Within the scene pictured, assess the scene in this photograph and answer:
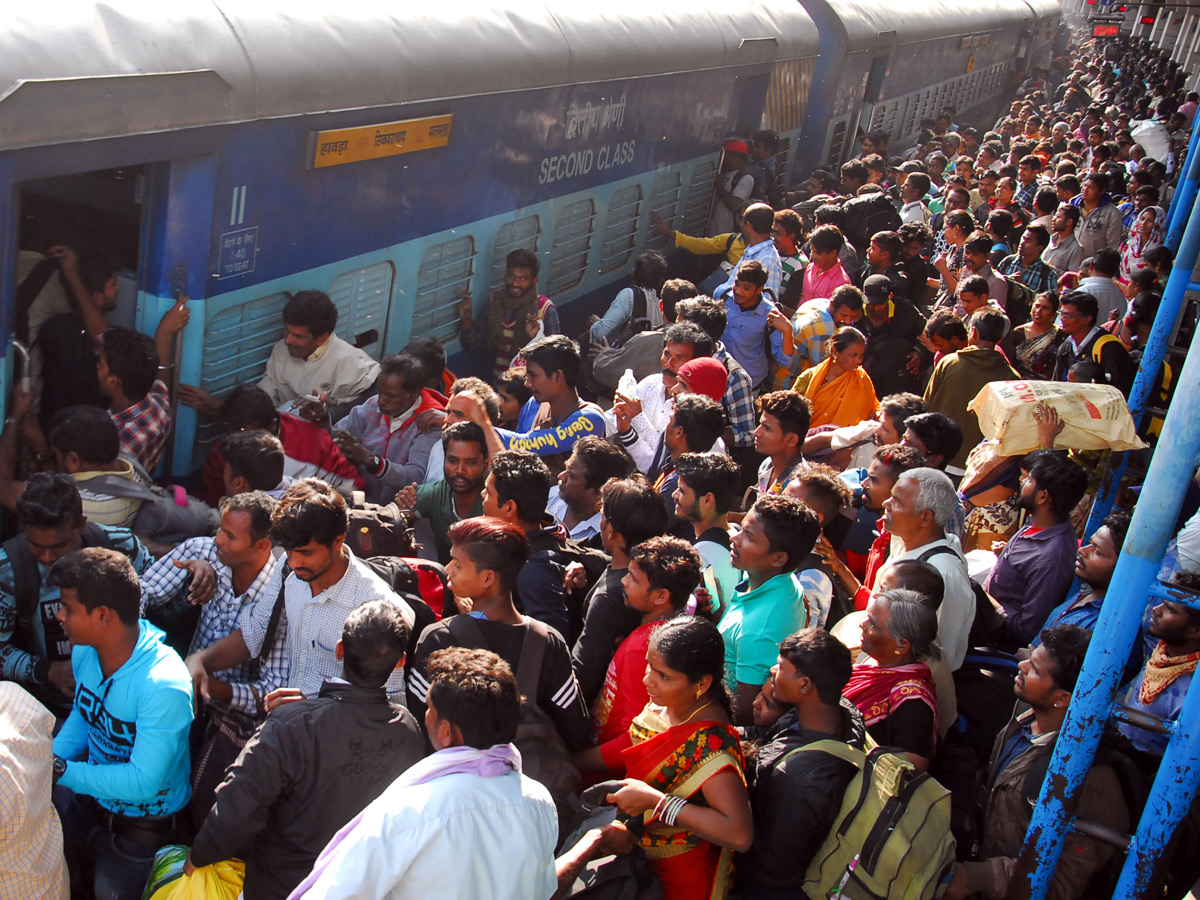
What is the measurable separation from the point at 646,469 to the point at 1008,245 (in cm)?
629

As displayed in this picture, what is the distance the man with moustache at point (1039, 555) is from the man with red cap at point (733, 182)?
17.7 ft

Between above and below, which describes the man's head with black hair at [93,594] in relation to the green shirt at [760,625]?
above

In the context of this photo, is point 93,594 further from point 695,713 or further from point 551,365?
point 551,365

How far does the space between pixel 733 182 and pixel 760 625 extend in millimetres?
6502

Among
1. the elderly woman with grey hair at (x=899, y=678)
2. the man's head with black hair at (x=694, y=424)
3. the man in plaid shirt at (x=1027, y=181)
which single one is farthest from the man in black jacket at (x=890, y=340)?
the man in plaid shirt at (x=1027, y=181)

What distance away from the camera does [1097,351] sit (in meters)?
5.80

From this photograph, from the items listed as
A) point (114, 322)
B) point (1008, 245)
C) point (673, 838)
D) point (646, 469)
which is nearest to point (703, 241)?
point (1008, 245)

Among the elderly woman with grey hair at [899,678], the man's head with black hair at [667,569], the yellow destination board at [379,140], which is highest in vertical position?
the yellow destination board at [379,140]

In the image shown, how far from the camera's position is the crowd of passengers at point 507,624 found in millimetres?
2422

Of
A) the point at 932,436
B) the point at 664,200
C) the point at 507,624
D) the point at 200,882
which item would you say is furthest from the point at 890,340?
the point at 200,882

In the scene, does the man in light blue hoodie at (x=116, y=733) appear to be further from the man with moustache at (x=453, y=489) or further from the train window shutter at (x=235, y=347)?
the train window shutter at (x=235, y=347)

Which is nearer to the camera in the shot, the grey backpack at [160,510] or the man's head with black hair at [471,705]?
the man's head with black hair at [471,705]

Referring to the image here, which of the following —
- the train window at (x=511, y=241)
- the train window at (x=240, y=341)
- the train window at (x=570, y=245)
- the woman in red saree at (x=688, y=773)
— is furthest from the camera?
the train window at (x=570, y=245)

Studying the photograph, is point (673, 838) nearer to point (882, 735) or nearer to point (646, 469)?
point (882, 735)
